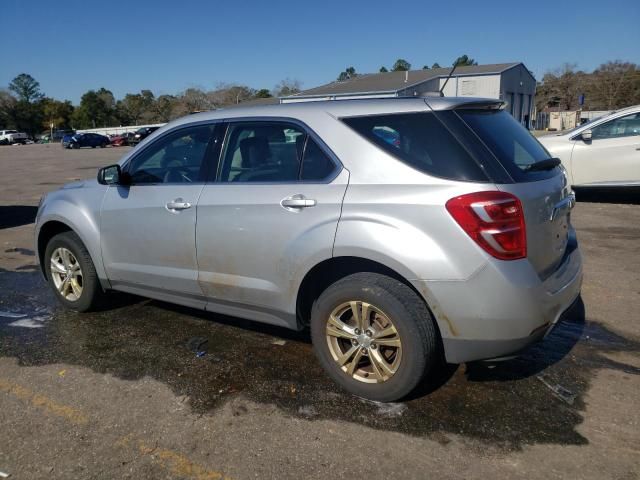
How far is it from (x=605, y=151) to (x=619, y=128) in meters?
0.50

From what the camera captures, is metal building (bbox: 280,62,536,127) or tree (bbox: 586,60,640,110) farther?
tree (bbox: 586,60,640,110)

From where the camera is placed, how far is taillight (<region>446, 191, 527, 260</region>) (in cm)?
272

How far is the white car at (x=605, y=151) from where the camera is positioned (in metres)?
9.26

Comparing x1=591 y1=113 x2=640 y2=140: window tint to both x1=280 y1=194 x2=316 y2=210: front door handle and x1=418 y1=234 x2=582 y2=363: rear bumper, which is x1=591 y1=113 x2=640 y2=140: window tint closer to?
x1=418 y1=234 x2=582 y2=363: rear bumper

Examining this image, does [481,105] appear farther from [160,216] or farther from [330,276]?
[160,216]

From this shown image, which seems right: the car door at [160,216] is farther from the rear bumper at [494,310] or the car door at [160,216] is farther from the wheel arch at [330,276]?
the rear bumper at [494,310]

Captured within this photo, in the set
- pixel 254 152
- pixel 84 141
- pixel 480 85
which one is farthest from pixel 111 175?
pixel 84 141

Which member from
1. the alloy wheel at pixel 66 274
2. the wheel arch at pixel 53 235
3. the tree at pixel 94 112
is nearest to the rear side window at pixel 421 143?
the wheel arch at pixel 53 235

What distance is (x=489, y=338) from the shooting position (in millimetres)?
2818

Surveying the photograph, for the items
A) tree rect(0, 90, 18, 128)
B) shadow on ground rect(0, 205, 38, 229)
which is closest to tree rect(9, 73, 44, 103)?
tree rect(0, 90, 18, 128)

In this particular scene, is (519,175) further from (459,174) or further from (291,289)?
(291,289)

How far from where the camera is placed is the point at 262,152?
3660 mm

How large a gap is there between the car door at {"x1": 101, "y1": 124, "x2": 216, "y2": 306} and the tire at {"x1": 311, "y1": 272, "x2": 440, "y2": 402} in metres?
1.15

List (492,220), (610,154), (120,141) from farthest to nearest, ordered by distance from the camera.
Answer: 1. (120,141)
2. (610,154)
3. (492,220)
